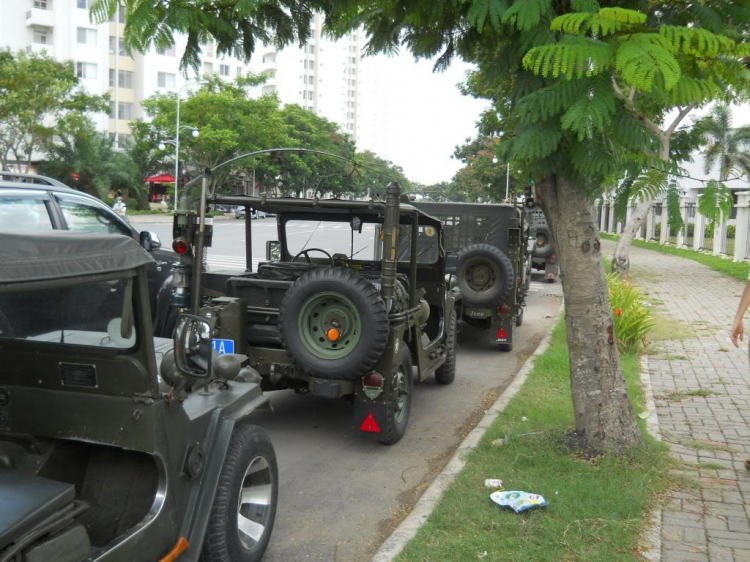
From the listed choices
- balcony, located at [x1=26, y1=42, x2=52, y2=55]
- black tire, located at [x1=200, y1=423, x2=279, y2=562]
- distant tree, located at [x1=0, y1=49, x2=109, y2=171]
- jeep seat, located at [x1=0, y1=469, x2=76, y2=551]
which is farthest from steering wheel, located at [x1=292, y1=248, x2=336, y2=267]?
balcony, located at [x1=26, y1=42, x2=52, y2=55]

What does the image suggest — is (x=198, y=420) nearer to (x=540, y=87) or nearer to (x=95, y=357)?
(x=95, y=357)

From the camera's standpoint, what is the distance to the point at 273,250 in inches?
308

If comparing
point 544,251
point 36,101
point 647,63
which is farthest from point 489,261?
point 36,101

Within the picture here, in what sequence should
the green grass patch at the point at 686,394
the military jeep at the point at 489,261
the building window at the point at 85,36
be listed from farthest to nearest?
the building window at the point at 85,36
the military jeep at the point at 489,261
the green grass patch at the point at 686,394

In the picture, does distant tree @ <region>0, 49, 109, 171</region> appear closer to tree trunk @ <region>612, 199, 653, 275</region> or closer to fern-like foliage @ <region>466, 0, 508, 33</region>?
tree trunk @ <region>612, 199, 653, 275</region>

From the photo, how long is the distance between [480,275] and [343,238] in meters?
3.55

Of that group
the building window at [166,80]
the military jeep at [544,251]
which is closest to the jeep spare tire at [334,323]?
the military jeep at [544,251]

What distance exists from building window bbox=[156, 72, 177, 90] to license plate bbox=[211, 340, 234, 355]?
58587mm

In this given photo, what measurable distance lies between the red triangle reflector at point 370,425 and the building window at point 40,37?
57700 mm

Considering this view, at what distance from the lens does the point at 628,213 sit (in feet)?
16.5

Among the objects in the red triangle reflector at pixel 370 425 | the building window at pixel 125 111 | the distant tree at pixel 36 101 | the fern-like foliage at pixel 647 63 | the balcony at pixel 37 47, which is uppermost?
the balcony at pixel 37 47

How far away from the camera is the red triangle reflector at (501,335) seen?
33.7 ft

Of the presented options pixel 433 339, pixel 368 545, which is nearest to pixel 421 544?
pixel 368 545

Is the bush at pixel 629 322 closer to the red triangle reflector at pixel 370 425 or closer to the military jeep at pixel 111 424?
the red triangle reflector at pixel 370 425
